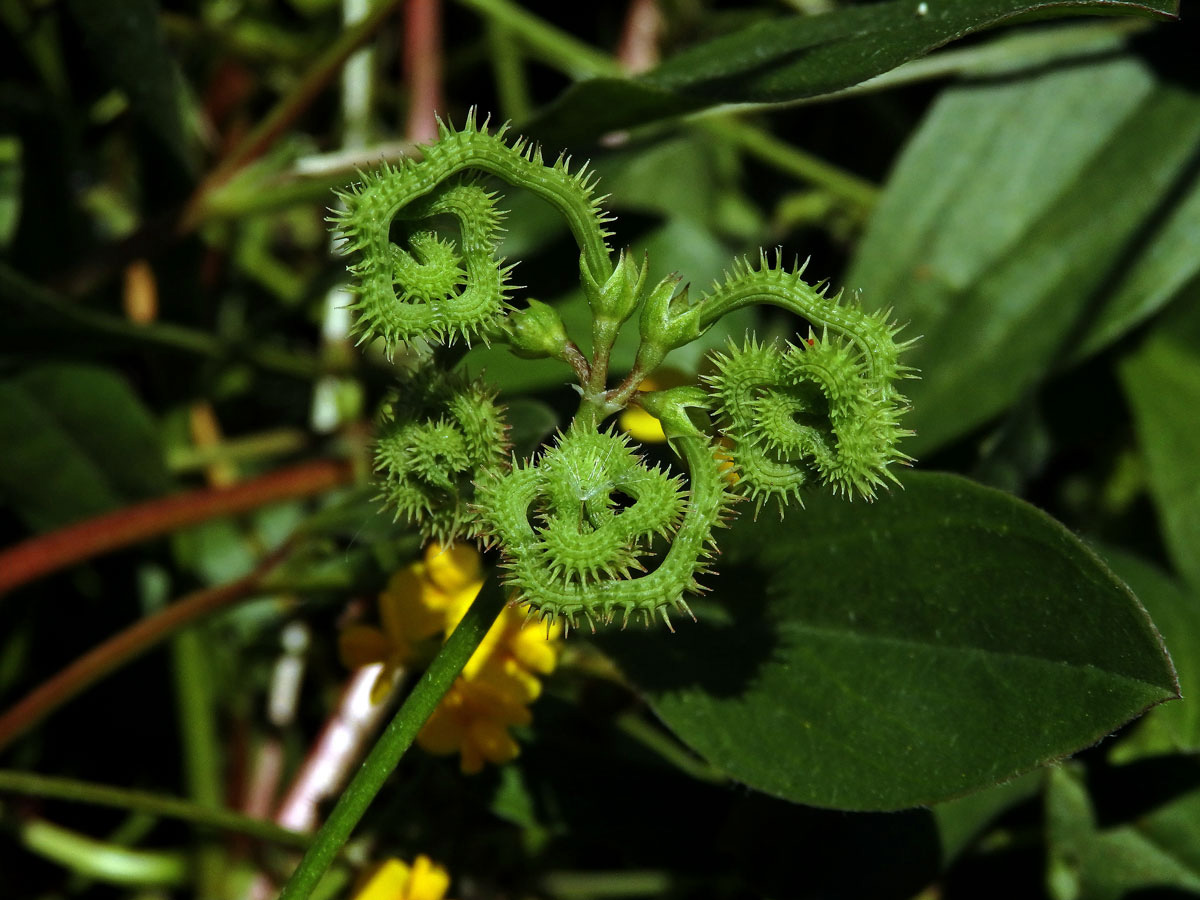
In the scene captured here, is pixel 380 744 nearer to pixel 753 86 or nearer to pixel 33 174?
pixel 753 86

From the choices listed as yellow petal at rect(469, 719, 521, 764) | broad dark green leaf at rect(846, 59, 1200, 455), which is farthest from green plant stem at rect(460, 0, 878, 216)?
yellow petal at rect(469, 719, 521, 764)

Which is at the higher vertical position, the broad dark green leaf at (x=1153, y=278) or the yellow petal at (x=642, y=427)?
the broad dark green leaf at (x=1153, y=278)

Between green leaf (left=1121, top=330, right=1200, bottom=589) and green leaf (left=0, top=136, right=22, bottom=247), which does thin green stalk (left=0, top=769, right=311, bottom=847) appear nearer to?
green leaf (left=0, top=136, right=22, bottom=247)

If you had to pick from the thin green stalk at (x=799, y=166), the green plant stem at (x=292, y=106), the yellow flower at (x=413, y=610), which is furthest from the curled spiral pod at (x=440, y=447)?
the thin green stalk at (x=799, y=166)

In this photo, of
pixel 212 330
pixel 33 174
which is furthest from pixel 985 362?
pixel 33 174

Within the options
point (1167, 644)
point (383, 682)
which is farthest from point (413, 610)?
point (1167, 644)

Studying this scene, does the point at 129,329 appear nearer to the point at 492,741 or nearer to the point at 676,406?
the point at 492,741

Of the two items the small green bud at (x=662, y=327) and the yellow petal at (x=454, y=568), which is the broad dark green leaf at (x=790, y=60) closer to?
the small green bud at (x=662, y=327)

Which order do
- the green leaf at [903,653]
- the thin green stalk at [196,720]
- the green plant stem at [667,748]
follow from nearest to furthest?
the green leaf at [903,653], the green plant stem at [667,748], the thin green stalk at [196,720]
